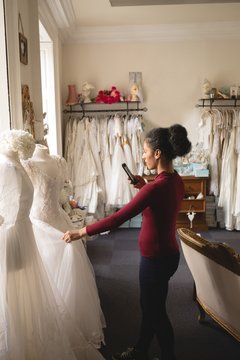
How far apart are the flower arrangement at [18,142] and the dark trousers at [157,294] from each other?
2.55 ft

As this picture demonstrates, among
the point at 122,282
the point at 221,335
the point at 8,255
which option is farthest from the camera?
the point at 122,282

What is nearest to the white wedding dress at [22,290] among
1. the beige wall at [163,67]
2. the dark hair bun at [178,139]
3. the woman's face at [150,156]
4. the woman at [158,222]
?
the woman at [158,222]

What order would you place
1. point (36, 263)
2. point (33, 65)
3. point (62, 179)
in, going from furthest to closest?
point (33, 65), point (62, 179), point (36, 263)

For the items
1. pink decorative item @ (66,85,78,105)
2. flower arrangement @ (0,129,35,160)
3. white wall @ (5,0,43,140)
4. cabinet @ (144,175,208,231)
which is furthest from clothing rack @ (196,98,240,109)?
flower arrangement @ (0,129,35,160)

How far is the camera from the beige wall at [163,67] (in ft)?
14.0

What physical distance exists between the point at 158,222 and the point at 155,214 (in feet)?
0.14

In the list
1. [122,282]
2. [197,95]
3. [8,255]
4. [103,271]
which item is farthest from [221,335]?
A: [197,95]

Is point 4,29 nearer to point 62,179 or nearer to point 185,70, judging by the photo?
point 62,179

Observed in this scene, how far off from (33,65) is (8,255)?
1680 millimetres

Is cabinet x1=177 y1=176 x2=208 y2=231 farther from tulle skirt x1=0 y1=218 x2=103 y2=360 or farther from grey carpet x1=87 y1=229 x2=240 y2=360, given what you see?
tulle skirt x1=0 y1=218 x2=103 y2=360

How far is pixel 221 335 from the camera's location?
2.14 m

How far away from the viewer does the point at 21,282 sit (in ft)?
4.73

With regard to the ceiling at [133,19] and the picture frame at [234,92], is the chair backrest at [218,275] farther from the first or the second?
the picture frame at [234,92]

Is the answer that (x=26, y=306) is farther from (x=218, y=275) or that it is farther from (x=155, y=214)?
(x=218, y=275)
